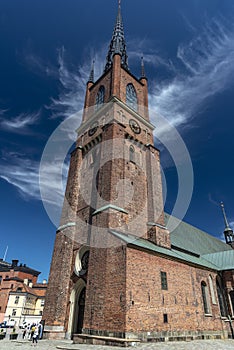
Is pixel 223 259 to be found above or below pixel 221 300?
above

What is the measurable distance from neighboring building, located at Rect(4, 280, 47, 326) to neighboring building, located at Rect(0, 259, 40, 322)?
0.93m

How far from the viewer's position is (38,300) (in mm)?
51688

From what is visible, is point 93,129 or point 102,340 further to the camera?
point 93,129

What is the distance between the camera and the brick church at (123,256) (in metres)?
13.4

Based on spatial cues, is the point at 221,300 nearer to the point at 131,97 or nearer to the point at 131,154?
the point at 131,154

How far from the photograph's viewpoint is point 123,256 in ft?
44.7

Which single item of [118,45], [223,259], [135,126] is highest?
[118,45]

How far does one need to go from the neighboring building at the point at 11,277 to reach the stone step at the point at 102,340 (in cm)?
4123

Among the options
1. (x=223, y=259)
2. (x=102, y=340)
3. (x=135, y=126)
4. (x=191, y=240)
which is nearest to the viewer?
(x=102, y=340)

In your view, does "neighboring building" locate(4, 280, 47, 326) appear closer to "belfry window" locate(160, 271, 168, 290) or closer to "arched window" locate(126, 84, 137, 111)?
"belfry window" locate(160, 271, 168, 290)

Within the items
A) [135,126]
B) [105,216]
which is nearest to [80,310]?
Answer: [105,216]

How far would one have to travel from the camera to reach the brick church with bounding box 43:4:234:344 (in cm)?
1336

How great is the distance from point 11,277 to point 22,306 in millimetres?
10656

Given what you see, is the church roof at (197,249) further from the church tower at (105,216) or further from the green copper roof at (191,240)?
the church tower at (105,216)
